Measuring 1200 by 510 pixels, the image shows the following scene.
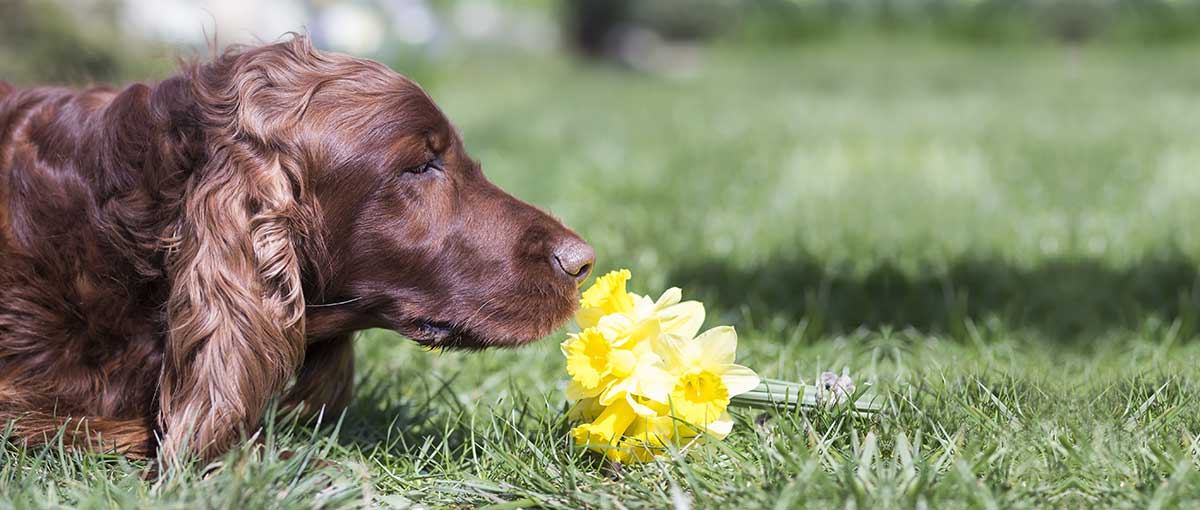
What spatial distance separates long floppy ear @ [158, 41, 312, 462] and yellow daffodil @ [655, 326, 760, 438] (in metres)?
0.76

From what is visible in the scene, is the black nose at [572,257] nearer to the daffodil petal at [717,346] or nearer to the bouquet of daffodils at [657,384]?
the bouquet of daffodils at [657,384]

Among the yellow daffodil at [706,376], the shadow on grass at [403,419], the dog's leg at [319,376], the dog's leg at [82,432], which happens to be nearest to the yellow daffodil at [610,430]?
the yellow daffodil at [706,376]

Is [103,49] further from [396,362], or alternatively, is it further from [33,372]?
[33,372]

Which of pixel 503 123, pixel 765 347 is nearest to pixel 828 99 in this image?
pixel 503 123

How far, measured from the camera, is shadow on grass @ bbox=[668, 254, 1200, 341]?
341 centimetres

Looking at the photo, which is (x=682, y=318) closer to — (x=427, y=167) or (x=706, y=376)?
(x=706, y=376)

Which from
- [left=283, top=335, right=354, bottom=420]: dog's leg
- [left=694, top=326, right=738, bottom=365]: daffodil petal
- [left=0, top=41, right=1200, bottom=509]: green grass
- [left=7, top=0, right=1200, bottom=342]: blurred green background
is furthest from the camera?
[left=7, top=0, right=1200, bottom=342]: blurred green background

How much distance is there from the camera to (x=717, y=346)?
2303mm

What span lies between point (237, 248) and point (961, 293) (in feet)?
7.25

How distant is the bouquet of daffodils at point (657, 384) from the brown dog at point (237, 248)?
0.12 m

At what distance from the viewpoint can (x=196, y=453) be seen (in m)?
2.14

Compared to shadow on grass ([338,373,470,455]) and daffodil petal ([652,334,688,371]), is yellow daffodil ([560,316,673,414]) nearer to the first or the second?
daffodil petal ([652,334,688,371])

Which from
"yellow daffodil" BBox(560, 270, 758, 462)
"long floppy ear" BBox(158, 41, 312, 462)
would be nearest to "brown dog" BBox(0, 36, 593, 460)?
"long floppy ear" BBox(158, 41, 312, 462)

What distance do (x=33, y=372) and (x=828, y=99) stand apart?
25.1 ft
